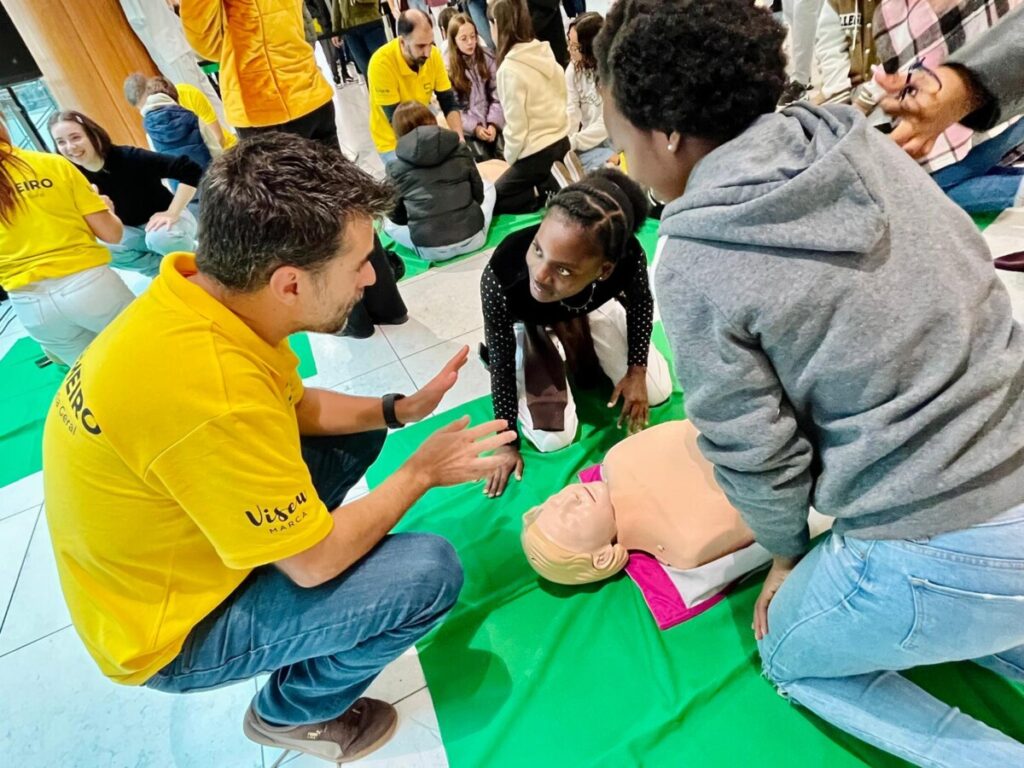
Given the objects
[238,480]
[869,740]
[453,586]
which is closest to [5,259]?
[238,480]

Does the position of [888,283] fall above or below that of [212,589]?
above

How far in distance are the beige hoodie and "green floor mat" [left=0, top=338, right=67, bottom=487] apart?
9.30 ft

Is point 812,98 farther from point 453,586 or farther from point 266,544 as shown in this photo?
point 266,544

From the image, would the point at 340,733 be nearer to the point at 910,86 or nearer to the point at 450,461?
the point at 450,461

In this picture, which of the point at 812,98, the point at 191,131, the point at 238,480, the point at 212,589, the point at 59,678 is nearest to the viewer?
the point at 238,480

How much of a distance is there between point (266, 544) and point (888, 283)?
0.96 m

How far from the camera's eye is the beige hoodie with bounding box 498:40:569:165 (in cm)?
314

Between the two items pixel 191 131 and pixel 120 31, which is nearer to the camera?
pixel 191 131

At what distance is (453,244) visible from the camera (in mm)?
3131

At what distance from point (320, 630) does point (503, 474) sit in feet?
2.69

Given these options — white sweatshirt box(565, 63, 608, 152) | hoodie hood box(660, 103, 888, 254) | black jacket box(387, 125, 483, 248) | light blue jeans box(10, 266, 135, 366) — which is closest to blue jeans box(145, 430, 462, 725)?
hoodie hood box(660, 103, 888, 254)

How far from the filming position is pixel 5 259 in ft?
7.12

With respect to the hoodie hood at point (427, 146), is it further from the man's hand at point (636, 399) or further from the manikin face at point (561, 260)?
the man's hand at point (636, 399)

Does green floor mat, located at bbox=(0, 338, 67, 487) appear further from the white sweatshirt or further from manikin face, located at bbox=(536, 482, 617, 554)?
the white sweatshirt
